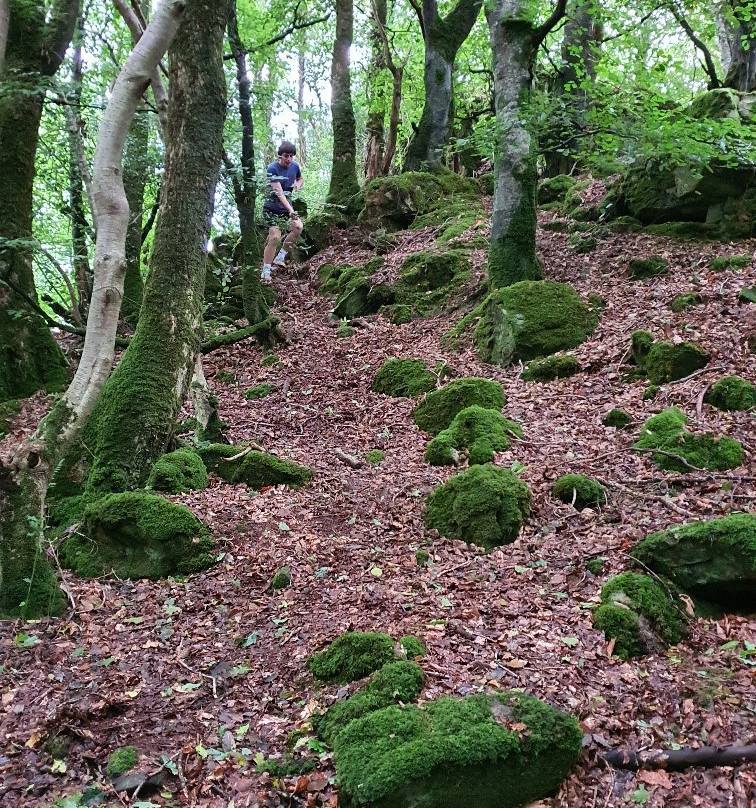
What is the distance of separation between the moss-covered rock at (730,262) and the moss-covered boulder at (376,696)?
26.8ft

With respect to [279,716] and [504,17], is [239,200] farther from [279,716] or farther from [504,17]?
[279,716]

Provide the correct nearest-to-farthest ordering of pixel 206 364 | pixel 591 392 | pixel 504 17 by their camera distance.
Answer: pixel 591 392 → pixel 504 17 → pixel 206 364

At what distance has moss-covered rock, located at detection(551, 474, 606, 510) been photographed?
5.55 meters

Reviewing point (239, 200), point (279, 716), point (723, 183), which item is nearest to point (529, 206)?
point (723, 183)

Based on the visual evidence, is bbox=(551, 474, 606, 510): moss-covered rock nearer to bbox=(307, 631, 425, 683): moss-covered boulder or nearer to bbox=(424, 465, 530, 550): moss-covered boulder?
bbox=(424, 465, 530, 550): moss-covered boulder

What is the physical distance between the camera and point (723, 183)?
10.1 metres

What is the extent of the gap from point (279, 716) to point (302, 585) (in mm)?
1389

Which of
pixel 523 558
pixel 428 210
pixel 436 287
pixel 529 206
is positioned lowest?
pixel 523 558

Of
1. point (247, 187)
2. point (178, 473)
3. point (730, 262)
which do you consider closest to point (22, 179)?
point (247, 187)

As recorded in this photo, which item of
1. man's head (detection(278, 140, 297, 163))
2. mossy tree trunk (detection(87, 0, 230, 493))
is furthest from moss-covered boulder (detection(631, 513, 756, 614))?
man's head (detection(278, 140, 297, 163))

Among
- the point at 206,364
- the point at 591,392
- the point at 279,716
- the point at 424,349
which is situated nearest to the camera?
the point at 279,716

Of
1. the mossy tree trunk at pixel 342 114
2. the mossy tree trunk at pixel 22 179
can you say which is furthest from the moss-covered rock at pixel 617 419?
the mossy tree trunk at pixel 342 114

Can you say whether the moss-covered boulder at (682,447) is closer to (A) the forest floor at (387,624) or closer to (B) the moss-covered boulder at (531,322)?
(A) the forest floor at (387,624)

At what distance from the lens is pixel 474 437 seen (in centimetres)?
691
